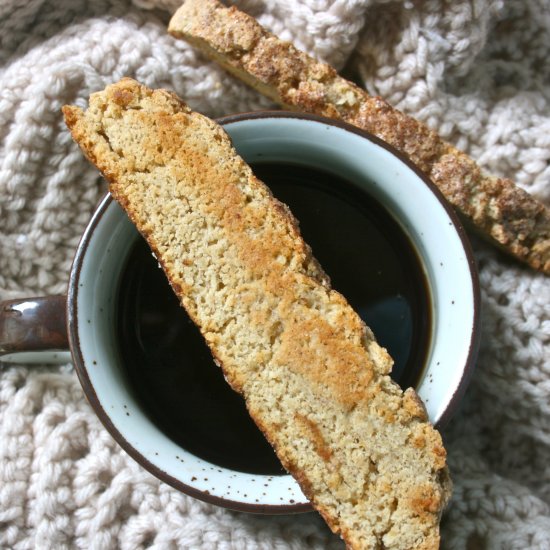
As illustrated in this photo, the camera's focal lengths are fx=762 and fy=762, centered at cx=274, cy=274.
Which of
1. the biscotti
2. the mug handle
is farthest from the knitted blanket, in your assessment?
the mug handle

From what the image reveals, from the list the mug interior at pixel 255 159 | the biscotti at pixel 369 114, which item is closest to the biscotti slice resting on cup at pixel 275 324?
the mug interior at pixel 255 159

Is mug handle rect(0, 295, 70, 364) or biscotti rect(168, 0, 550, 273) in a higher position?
biscotti rect(168, 0, 550, 273)

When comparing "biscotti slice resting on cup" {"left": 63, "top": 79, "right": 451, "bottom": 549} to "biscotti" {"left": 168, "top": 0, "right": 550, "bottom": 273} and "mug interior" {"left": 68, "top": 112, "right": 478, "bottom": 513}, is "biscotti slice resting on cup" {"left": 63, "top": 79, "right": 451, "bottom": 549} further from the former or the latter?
"biscotti" {"left": 168, "top": 0, "right": 550, "bottom": 273}

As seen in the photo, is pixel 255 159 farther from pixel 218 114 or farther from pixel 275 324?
pixel 275 324

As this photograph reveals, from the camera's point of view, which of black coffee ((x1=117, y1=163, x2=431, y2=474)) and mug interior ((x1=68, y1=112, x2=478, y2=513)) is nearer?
mug interior ((x1=68, y1=112, x2=478, y2=513))

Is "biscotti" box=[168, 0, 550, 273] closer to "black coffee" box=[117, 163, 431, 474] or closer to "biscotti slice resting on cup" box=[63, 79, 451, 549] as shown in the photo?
"black coffee" box=[117, 163, 431, 474]
